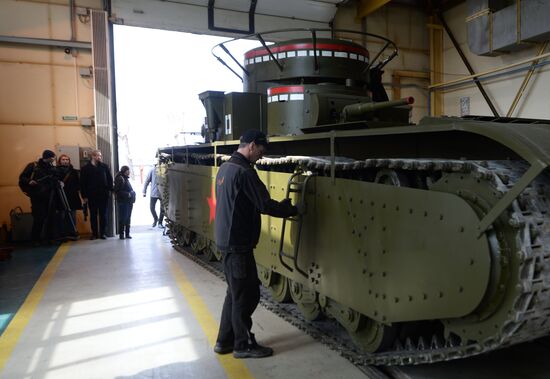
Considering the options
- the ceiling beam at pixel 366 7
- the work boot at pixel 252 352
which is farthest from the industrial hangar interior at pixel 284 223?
the ceiling beam at pixel 366 7

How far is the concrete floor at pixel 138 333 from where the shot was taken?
398cm

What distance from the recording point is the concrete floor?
3.98 meters

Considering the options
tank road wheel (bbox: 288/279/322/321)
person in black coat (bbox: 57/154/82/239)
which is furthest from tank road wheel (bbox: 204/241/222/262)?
person in black coat (bbox: 57/154/82/239)

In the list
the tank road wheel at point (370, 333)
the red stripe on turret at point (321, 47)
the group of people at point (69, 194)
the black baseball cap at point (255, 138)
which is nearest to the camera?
the tank road wheel at point (370, 333)

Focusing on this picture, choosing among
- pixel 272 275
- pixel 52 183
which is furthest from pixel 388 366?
pixel 52 183

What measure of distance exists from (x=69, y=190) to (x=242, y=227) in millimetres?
7921

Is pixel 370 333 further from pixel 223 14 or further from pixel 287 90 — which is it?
pixel 223 14

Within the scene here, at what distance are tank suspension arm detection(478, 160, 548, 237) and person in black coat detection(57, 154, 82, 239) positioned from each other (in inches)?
385

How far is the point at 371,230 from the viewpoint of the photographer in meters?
3.52

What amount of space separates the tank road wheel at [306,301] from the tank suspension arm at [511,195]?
227 centimetres

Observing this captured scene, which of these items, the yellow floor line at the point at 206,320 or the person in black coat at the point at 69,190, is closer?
the yellow floor line at the point at 206,320

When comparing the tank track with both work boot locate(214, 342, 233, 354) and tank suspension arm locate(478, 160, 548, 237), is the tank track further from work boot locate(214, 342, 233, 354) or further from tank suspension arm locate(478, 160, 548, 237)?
work boot locate(214, 342, 233, 354)

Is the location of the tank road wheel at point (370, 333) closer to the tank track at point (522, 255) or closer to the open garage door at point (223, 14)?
the tank track at point (522, 255)

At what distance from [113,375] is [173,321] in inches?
50.8
